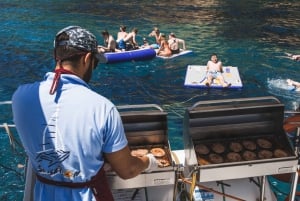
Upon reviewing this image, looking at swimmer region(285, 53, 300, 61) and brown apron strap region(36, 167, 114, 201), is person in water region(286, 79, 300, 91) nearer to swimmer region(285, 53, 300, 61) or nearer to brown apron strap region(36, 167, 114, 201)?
swimmer region(285, 53, 300, 61)

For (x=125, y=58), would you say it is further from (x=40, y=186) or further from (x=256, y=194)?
(x=40, y=186)

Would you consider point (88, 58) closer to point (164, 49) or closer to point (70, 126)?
point (70, 126)

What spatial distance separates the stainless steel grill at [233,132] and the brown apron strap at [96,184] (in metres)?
1.28

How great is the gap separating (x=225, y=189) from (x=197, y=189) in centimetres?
32

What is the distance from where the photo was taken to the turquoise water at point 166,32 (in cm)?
1220

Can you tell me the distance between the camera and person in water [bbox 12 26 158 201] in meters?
2.21

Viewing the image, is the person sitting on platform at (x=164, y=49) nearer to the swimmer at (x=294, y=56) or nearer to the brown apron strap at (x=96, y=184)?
the swimmer at (x=294, y=56)

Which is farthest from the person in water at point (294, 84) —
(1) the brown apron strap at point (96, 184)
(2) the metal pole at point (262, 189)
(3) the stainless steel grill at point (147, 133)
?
(1) the brown apron strap at point (96, 184)

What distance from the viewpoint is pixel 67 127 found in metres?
2.21

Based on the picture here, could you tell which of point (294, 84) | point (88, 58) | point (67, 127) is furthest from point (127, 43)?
point (67, 127)

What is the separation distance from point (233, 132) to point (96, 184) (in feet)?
6.93

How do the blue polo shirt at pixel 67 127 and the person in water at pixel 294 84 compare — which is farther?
the person in water at pixel 294 84

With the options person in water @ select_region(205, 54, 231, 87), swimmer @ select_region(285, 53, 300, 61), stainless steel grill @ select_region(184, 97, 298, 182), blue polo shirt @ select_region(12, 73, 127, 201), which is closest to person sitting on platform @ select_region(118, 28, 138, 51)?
person in water @ select_region(205, 54, 231, 87)

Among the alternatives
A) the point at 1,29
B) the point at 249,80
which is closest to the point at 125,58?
the point at 249,80
